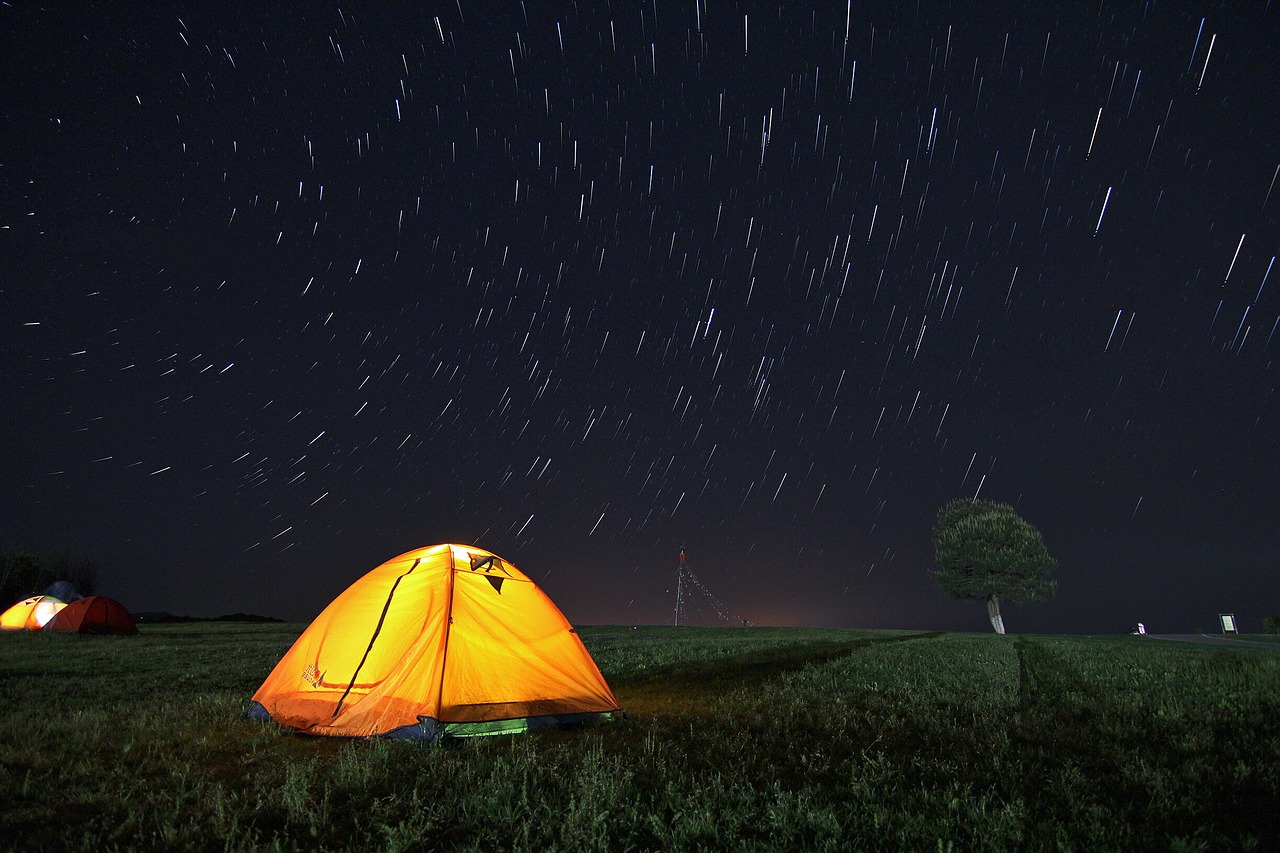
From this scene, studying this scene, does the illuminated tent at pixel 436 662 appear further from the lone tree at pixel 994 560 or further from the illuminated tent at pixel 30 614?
the lone tree at pixel 994 560

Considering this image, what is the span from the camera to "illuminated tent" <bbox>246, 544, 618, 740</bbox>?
24.9ft

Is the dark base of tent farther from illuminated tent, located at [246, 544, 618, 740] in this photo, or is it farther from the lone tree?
the lone tree

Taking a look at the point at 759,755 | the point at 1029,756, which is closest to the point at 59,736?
the point at 759,755

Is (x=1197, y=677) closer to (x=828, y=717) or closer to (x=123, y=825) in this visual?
(x=828, y=717)

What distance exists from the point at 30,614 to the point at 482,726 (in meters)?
42.0

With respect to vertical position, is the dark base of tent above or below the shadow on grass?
above

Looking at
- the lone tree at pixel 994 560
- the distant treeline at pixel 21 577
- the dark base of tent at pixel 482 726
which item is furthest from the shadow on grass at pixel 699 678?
the distant treeline at pixel 21 577

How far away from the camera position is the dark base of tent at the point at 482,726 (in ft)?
23.7

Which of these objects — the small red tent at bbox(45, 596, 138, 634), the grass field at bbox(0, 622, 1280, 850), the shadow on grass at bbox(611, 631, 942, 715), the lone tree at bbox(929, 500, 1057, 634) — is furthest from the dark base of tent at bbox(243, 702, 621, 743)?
the lone tree at bbox(929, 500, 1057, 634)

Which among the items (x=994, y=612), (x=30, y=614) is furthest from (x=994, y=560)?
(x=30, y=614)

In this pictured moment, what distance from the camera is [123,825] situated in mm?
4449

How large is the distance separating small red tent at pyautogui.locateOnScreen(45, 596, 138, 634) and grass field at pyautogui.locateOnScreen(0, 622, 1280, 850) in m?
25.1

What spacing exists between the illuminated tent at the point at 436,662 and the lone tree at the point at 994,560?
47436mm

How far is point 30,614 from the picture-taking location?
34125 mm
